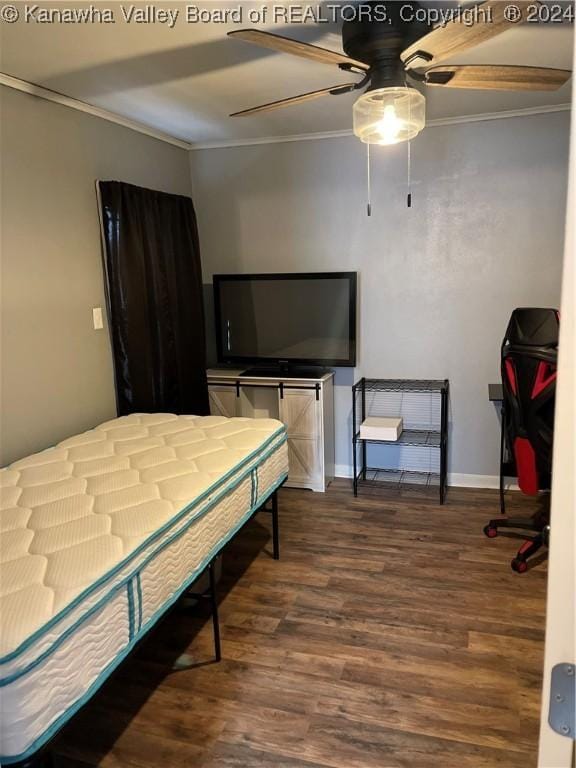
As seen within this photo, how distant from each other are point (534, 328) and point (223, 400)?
2204mm

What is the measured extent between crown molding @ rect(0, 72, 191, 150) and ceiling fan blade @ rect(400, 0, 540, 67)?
1.81 metres

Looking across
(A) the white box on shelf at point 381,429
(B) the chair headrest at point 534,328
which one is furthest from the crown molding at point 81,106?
(B) the chair headrest at point 534,328

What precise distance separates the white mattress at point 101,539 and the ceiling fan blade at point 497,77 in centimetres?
170

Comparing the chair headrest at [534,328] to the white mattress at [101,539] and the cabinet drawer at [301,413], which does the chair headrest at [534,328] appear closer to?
the white mattress at [101,539]

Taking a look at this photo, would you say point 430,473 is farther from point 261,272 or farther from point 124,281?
point 124,281

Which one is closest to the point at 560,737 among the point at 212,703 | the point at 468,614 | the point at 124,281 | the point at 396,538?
the point at 212,703

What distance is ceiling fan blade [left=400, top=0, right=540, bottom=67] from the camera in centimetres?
148

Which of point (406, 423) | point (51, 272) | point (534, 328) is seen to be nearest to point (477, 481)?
point (406, 423)

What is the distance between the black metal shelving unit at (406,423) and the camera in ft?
12.6

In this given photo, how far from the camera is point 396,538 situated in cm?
327

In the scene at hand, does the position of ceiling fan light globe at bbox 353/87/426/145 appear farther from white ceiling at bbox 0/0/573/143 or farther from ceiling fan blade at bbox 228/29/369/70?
white ceiling at bbox 0/0/573/143

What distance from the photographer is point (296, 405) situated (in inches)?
154

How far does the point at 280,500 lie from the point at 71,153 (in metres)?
2.50

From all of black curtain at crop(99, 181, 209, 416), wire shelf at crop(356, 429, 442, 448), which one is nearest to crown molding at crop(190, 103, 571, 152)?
black curtain at crop(99, 181, 209, 416)
